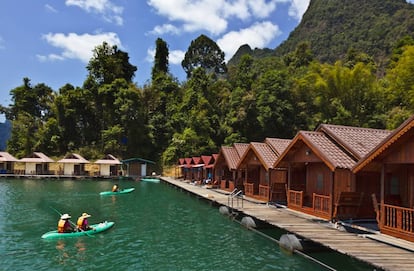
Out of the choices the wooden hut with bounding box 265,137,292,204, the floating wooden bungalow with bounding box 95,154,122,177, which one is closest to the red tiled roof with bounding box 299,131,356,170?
the wooden hut with bounding box 265,137,292,204

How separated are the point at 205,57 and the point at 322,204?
8487 cm

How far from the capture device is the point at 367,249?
11.7 m

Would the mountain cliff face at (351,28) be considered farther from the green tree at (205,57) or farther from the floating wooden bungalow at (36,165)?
the floating wooden bungalow at (36,165)

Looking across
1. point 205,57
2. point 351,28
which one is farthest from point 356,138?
point 351,28

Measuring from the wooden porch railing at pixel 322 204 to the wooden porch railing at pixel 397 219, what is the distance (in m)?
3.65

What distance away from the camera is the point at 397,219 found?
13.1 metres

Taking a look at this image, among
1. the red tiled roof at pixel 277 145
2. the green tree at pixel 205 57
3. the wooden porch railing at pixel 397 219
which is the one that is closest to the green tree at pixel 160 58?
the green tree at pixel 205 57

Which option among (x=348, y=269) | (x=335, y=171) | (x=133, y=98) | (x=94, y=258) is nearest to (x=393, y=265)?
(x=348, y=269)

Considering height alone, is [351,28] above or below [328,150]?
above

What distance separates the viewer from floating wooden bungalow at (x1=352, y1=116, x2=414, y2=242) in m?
12.7

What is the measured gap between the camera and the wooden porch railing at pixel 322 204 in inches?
696

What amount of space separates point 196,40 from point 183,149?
4660 centimetres

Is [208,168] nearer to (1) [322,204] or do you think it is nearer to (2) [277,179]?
(2) [277,179]

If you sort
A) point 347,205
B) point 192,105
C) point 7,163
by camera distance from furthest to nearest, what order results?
point 192,105, point 7,163, point 347,205
